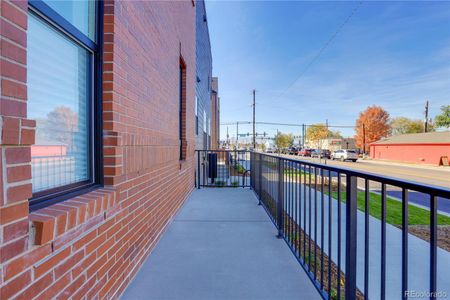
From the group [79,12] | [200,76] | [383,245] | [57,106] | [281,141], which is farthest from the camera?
[281,141]

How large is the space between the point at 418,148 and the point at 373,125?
1857 centimetres

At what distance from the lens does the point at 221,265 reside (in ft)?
8.35

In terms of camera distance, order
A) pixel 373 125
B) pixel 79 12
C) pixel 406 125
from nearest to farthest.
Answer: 1. pixel 79 12
2. pixel 373 125
3. pixel 406 125

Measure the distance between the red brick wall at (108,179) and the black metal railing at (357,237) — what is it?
1618 millimetres

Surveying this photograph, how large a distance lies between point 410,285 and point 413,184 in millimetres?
1950

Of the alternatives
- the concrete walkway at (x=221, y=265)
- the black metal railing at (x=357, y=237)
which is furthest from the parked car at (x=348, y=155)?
the concrete walkway at (x=221, y=265)

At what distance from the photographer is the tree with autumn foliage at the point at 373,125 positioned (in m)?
44.5

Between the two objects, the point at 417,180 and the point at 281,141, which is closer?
the point at 417,180

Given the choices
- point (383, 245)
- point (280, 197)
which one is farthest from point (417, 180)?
point (383, 245)

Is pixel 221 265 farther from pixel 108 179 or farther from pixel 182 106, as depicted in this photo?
pixel 182 106

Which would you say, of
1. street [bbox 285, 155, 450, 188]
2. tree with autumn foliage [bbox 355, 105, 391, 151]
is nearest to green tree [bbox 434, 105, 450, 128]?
tree with autumn foliage [bbox 355, 105, 391, 151]

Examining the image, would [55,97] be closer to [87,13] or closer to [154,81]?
[87,13]

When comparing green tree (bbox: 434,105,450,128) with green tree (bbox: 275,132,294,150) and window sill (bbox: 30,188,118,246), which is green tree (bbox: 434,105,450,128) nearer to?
green tree (bbox: 275,132,294,150)

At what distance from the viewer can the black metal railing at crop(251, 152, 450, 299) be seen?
1.14 meters
